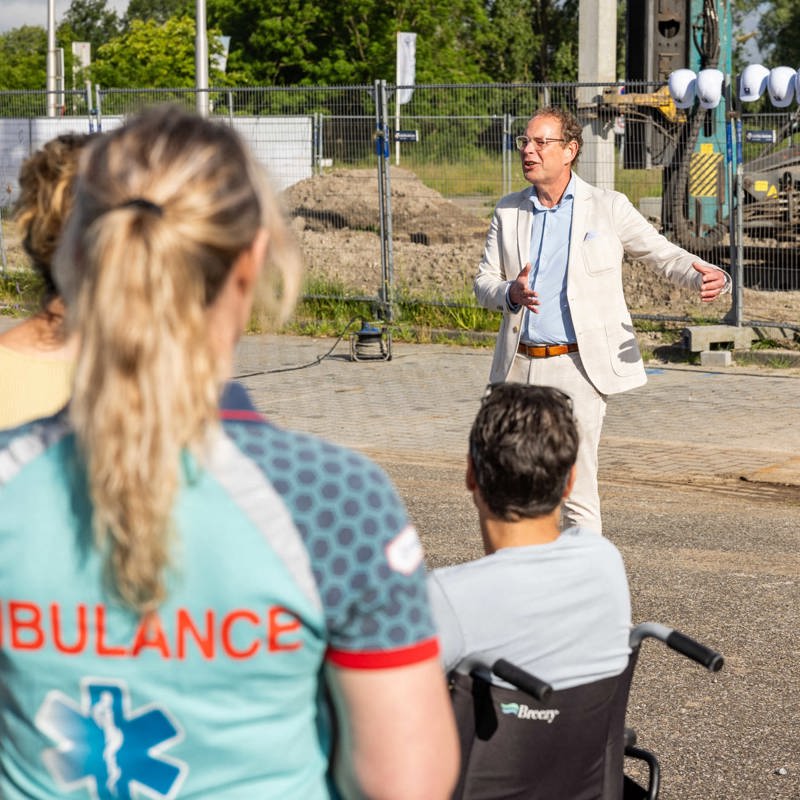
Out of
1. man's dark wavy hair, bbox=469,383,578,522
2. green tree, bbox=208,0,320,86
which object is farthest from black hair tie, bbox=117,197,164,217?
green tree, bbox=208,0,320,86

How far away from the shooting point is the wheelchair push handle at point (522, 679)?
251 cm

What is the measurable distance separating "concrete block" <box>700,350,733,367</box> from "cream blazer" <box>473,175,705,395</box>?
6907 mm

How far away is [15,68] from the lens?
48562 mm

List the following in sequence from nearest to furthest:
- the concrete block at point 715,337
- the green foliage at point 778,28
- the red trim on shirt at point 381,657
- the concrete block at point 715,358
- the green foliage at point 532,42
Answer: the red trim on shirt at point 381,657
the concrete block at point 715,358
the concrete block at point 715,337
the green foliage at point 532,42
the green foliage at point 778,28

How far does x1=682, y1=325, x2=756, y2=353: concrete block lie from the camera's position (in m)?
13.2

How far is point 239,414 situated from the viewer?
1684 mm

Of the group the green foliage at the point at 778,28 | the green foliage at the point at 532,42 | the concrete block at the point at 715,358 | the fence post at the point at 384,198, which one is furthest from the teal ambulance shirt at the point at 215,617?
the green foliage at the point at 778,28

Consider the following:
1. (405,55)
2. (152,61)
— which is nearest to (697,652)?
(405,55)

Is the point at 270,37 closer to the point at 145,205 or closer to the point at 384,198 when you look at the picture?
the point at 384,198

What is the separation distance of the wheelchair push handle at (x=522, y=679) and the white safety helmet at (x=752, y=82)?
11312mm

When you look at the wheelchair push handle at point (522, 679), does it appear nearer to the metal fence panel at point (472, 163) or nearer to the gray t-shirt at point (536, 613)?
the gray t-shirt at point (536, 613)

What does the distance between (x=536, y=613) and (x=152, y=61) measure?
41.6 metres

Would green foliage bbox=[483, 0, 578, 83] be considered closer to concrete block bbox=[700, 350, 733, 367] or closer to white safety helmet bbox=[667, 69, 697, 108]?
white safety helmet bbox=[667, 69, 697, 108]

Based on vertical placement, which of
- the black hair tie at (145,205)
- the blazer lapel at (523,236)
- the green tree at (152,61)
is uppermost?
the green tree at (152,61)
